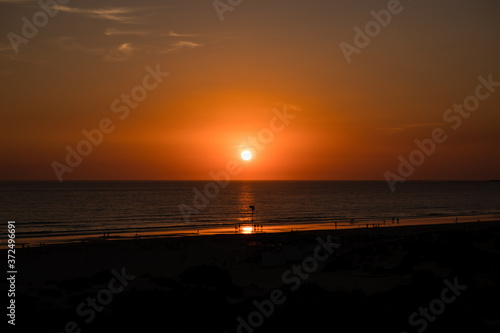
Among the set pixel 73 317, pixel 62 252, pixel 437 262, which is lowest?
pixel 73 317

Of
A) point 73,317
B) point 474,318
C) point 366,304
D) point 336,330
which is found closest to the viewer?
point 336,330

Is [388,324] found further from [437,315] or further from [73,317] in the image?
[73,317]

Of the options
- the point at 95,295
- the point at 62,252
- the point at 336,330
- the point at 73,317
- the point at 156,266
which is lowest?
the point at 336,330

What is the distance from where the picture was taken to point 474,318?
12.1 metres

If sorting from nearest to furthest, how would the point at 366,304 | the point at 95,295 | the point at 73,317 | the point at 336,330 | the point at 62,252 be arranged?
the point at 336,330
the point at 366,304
the point at 73,317
the point at 95,295
the point at 62,252

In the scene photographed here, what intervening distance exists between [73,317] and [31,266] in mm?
21351

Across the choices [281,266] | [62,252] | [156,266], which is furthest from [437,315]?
[62,252]

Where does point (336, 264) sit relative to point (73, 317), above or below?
above

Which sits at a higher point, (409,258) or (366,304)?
(409,258)

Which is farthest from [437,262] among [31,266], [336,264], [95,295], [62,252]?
[62,252]

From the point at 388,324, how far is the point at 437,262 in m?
16.9

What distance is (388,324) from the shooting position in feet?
36.4

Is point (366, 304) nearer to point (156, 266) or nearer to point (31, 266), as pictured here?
point (156, 266)

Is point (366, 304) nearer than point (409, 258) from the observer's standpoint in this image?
Yes
